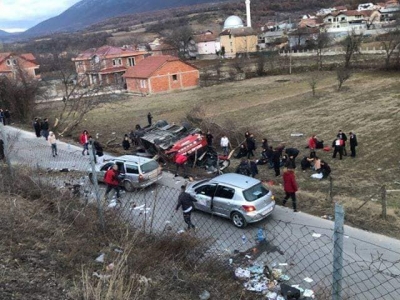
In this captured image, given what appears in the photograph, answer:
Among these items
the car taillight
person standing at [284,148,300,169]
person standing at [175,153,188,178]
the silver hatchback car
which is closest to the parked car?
person standing at [175,153,188,178]

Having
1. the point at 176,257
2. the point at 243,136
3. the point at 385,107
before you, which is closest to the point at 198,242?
the point at 176,257

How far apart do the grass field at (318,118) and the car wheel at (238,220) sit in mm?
A: 2334

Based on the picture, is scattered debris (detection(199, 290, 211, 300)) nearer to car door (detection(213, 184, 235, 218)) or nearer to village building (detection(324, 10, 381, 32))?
car door (detection(213, 184, 235, 218))

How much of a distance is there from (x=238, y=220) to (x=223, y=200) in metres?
0.75

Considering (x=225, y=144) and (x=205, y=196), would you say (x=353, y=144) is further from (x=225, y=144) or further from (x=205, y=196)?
(x=205, y=196)

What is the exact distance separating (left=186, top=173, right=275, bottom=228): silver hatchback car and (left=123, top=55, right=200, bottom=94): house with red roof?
40288 millimetres

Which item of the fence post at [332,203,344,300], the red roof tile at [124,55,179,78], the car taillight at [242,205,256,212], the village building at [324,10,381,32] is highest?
the village building at [324,10,381,32]

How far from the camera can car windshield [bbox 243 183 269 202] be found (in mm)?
11797

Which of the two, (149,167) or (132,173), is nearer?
(132,173)

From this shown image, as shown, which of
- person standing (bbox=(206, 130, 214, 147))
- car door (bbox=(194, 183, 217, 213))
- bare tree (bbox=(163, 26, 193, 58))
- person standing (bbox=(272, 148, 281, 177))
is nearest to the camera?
car door (bbox=(194, 183, 217, 213))

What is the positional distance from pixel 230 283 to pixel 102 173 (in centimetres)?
1132

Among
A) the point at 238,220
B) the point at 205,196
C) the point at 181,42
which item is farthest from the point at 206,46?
the point at 238,220

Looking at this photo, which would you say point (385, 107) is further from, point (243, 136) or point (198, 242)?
point (198, 242)

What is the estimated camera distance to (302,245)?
1020 cm
